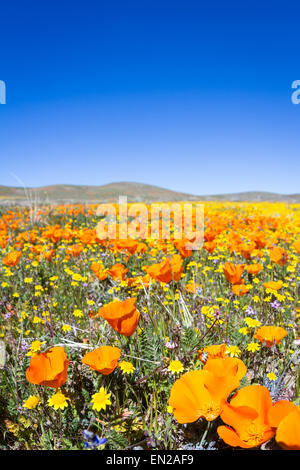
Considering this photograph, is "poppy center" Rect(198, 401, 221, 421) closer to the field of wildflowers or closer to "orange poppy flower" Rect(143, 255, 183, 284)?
the field of wildflowers

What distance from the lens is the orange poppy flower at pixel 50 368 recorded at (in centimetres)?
119

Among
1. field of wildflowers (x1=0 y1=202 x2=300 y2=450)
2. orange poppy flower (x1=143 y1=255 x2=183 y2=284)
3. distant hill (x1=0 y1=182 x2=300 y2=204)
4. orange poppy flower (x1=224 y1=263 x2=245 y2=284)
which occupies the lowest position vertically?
field of wildflowers (x1=0 y1=202 x2=300 y2=450)

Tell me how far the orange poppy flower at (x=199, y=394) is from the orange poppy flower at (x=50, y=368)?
45cm

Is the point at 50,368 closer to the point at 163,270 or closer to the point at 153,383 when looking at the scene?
the point at 153,383

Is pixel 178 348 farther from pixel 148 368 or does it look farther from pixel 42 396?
pixel 42 396

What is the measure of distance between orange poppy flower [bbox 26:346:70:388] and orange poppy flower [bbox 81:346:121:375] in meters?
0.10

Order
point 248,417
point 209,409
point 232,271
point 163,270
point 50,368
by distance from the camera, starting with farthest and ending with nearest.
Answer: point 232,271, point 163,270, point 50,368, point 209,409, point 248,417

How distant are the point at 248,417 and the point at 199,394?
214 millimetres

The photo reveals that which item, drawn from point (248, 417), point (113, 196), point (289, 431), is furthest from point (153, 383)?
point (113, 196)

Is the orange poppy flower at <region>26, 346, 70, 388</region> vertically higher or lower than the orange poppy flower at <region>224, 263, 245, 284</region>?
lower

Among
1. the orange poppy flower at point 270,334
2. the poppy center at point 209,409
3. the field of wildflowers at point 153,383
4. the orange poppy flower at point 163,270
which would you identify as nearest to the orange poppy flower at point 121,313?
the field of wildflowers at point 153,383

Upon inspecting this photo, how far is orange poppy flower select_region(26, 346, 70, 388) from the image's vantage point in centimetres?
119

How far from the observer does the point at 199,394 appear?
1.18m

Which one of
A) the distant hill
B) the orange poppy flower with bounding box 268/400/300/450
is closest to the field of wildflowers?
the orange poppy flower with bounding box 268/400/300/450
